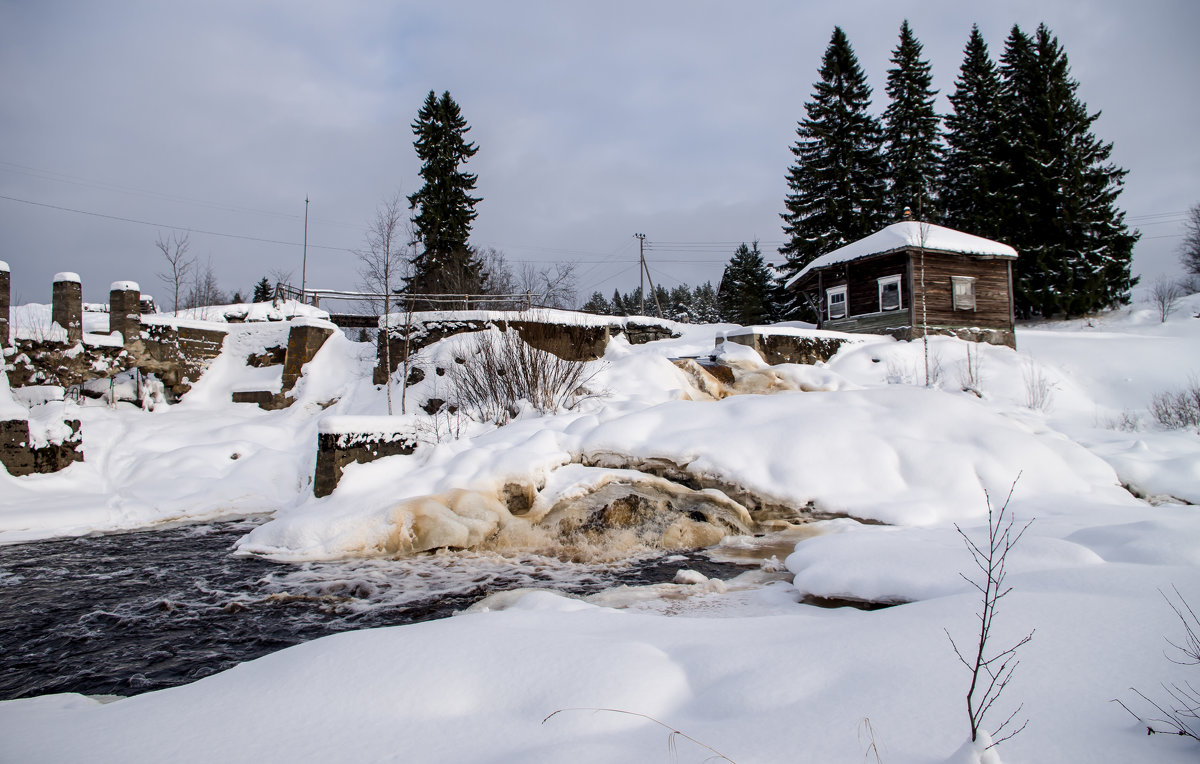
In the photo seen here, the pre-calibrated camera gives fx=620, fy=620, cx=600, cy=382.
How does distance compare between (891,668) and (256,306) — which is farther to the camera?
(256,306)

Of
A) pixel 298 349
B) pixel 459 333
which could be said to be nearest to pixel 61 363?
pixel 298 349

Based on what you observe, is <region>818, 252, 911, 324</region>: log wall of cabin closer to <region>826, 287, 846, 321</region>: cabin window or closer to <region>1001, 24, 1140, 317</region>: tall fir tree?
<region>826, 287, 846, 321</region>: cabin window

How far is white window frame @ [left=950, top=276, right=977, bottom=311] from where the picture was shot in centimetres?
2045

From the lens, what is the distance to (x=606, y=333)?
15523 mm

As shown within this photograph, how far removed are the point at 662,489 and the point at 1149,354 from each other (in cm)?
1816

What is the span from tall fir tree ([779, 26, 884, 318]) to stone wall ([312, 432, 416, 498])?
82.2 feet

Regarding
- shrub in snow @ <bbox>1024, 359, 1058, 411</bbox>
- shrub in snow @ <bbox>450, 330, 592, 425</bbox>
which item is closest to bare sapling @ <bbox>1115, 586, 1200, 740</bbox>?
shrub in snow @ <bbox>450, 330, 592, 425</bbox>

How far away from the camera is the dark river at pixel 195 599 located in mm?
3809

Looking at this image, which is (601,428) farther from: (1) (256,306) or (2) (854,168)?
(2) (854,168)

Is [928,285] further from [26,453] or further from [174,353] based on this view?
[26,453]

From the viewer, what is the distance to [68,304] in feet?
44.6

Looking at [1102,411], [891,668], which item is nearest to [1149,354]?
[1102,411]

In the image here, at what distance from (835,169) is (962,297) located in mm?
10691

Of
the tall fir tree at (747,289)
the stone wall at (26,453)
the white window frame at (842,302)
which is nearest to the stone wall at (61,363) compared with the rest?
the stone wall at (26,453)
